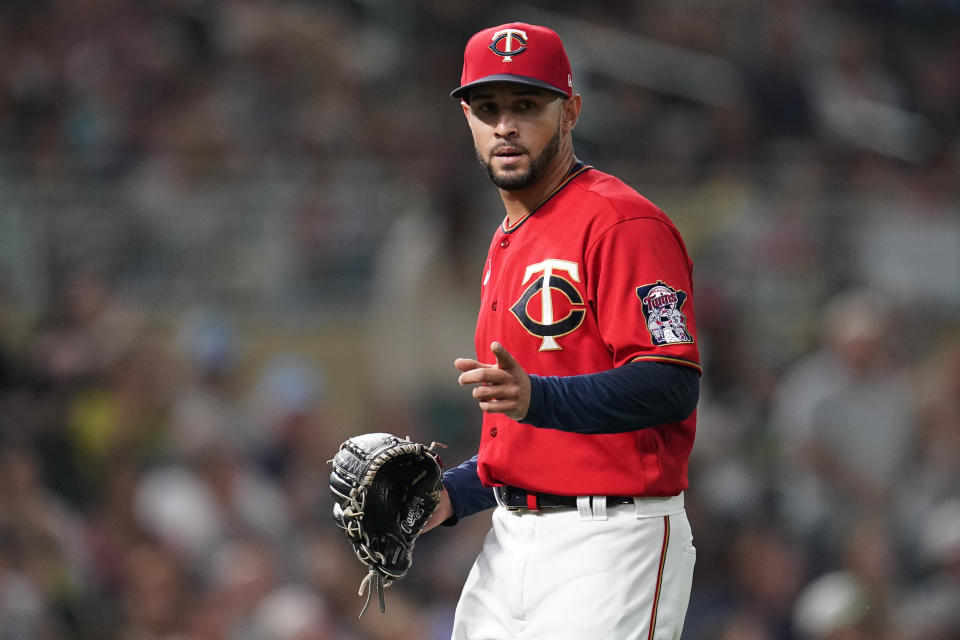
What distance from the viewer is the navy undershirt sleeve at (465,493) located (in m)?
3.35

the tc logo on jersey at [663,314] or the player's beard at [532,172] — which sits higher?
the player's beard at [532,172]

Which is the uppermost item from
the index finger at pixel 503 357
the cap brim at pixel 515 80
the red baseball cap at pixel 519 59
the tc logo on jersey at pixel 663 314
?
the red baseball cap at pixel 519 59

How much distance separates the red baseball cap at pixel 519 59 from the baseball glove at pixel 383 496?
883 mm

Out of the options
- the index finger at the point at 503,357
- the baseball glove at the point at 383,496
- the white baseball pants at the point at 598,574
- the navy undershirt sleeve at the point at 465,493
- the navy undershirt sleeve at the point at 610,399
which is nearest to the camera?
the index finger at the point at 503,357

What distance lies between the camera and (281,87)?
33.7 ft

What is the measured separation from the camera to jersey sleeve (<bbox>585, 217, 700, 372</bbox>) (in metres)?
2.76

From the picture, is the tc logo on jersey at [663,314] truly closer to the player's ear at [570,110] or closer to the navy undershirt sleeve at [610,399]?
the navy undershirt sleeve at [610,399]

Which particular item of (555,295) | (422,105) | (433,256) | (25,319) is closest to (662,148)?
(422,105)

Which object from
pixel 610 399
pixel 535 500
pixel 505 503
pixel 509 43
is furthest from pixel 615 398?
pixel 509 43

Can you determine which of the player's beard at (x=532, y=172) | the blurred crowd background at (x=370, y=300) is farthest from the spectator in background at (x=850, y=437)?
the player's beard at (x=532, y=172)

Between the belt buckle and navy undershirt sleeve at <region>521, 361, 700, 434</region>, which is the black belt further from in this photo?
navy undershirt sleeve at <region>521, 361, 700, 434</region>

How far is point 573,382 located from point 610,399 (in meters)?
0.09

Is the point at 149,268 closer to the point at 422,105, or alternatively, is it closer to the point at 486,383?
the point at 422,105

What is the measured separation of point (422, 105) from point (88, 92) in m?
2.56
